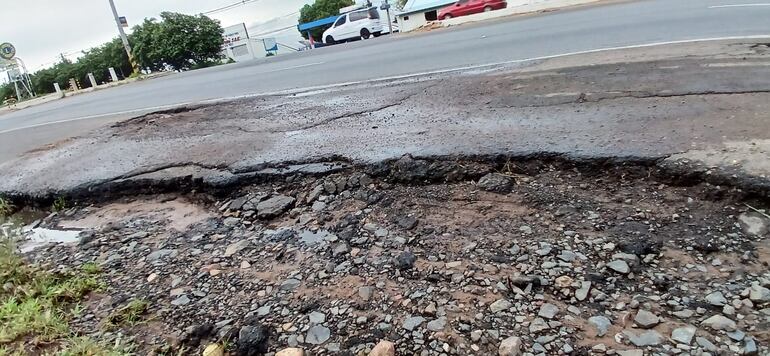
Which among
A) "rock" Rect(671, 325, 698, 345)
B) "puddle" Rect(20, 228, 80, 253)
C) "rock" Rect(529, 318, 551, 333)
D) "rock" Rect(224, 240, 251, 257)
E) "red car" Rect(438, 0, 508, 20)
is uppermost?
"red car" Rect(438, 0, 508, 20)

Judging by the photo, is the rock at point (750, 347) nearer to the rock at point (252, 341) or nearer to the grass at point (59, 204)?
the rock at point (252, 341)

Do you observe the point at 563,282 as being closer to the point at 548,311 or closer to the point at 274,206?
the point at 548,311

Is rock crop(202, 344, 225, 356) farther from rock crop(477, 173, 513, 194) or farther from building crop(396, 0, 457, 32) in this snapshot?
building crop(396, 0, 457, 32)

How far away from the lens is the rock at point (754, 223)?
1822 millimetres

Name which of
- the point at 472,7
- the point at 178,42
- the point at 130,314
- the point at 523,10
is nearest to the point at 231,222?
the point at 130,314

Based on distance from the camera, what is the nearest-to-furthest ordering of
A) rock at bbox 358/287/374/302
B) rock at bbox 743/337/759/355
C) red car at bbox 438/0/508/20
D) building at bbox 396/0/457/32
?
rock at bbox 743/337/759/355 → rock at bbox 358/287/374/302 → red car at bbox 438/0/508/20 → building at bbox 396/0/457/32

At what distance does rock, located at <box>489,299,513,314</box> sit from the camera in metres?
1.63

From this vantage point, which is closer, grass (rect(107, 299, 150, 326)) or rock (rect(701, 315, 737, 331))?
rock (rect(701, 315, 737, 331))

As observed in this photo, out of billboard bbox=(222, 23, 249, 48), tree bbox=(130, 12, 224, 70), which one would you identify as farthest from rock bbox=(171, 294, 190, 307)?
billboard bbox=(222, 23, 249, 48)

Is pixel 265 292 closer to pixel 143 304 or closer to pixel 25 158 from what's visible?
pixel 143 304

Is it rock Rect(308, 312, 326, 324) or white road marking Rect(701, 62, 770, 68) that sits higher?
white road marking Rect(701, 62, 770, 68)

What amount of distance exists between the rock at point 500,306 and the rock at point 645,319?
418mm

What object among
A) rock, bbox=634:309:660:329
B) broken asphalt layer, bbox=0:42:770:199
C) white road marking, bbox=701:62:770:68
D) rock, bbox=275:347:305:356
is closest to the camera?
rock, bbox=634:309:660:329

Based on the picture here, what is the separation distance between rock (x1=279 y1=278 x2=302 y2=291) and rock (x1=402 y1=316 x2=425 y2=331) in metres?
0.58
